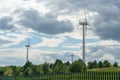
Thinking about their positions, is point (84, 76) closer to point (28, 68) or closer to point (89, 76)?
point (89, 76)

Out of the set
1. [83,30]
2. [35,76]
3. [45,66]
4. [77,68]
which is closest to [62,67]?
[77,68]

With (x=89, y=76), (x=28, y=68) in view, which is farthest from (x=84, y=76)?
(x=28, y=68)

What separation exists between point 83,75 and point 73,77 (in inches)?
51.7

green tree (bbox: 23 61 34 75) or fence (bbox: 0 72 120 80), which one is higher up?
green tree (bbox: 23 61 34 75)

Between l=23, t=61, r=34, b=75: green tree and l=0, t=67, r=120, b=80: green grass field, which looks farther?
l=23, t=61, r=34, b=75: green tree

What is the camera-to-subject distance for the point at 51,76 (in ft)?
103

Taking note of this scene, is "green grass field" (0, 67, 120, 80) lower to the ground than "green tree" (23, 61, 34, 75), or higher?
lower

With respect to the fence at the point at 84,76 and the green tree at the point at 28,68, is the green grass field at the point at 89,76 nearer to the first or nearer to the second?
the fence at the point at 84,76

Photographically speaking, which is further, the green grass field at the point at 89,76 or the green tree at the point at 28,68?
the green tree at the point at 28,68

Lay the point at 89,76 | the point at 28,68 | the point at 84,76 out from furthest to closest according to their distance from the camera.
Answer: the point at 28,68 → the point at 84,76 → the point at 89,76

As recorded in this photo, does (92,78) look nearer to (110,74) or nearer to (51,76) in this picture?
(110,74)

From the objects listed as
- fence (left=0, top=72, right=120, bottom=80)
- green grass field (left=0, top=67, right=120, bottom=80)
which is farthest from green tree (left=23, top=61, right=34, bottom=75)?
green grass field (left=0, top=67, right=120, bottom=80)

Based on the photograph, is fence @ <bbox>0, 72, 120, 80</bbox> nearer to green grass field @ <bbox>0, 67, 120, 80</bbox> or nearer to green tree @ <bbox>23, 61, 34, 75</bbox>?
green grass field @ <bbox>0, 67, 120, 80</bbox>

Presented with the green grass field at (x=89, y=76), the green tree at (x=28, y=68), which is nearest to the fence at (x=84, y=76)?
the green grass field at (x=89, y=76)
